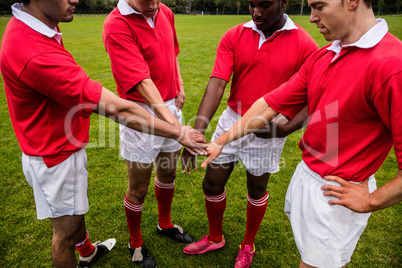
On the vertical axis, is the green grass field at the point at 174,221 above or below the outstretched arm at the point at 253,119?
below

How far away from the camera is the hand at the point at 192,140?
2617mm

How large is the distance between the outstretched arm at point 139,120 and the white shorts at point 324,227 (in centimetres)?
109

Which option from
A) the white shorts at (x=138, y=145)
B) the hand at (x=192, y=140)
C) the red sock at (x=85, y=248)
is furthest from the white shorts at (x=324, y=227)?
the red sock at (x=85, y=248)

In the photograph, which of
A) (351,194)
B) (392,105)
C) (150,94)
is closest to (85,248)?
(150,94)

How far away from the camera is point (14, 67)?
1.72 meters

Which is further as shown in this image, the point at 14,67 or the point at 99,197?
the point at 99,197

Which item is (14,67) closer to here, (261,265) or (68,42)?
(261,265)

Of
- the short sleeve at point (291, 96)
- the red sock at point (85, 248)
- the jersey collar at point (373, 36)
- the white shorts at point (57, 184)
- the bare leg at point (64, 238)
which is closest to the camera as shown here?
the jersey collar at point (373, 36)

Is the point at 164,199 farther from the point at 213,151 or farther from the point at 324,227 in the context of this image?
the point at 324,227

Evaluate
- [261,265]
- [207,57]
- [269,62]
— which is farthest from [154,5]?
[207,57]

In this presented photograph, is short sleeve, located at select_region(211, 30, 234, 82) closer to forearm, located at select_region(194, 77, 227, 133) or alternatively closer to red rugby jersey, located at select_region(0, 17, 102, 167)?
forearm, located at select_region(194, 77, 227, 133)

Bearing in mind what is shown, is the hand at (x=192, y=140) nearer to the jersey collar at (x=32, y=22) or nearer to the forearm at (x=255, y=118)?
the forearm at (x=255, y=118)

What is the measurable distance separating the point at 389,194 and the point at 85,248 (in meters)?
2.63

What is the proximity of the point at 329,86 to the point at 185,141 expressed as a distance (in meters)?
1.32
